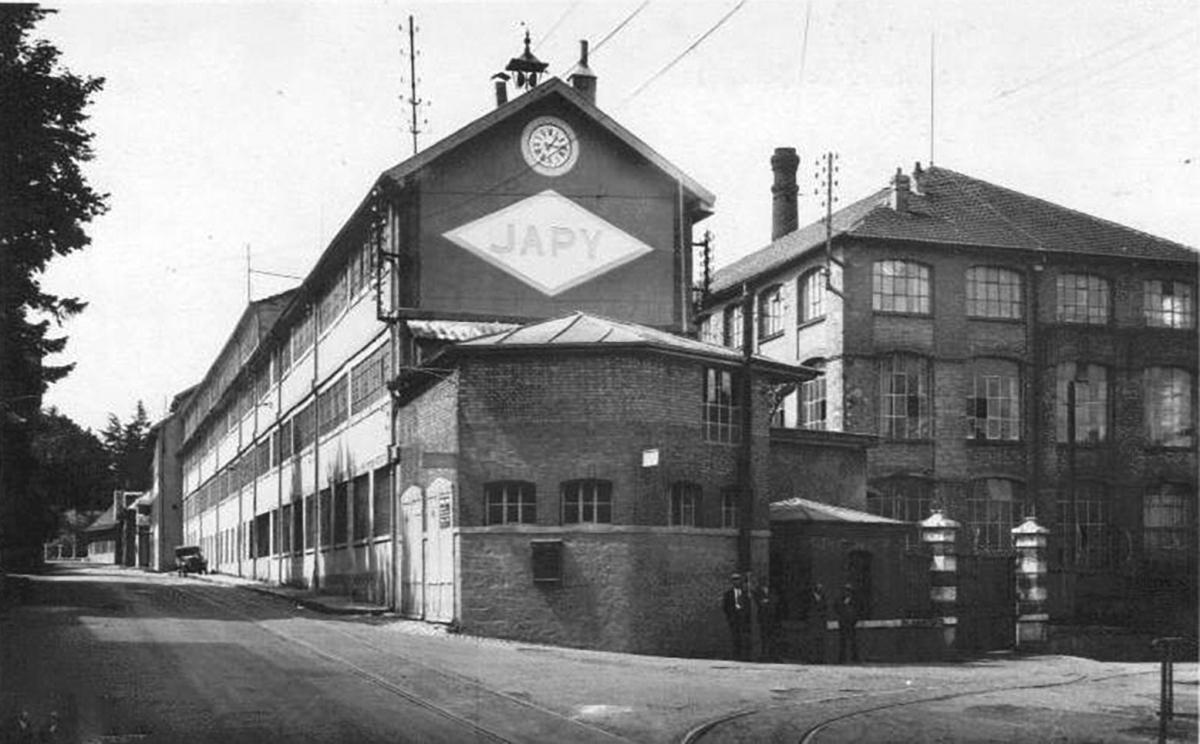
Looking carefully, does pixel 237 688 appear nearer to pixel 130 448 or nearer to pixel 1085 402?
pixel 1085 402

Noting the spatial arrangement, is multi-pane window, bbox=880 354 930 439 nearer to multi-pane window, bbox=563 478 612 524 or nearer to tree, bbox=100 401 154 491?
multi-pane window, bbox=563 478 612 524

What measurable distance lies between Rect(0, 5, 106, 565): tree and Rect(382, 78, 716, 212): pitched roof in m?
7.22

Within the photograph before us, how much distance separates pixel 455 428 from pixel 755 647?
6.97 meters

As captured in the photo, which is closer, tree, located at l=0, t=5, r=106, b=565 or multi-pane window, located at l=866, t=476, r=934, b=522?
tree, located at l=0, t=5, r=106, b=565

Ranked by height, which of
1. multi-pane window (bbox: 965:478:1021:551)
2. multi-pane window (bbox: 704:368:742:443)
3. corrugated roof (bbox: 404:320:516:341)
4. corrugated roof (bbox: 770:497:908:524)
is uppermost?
corrugated roof (bbox: 404:320:516:341)

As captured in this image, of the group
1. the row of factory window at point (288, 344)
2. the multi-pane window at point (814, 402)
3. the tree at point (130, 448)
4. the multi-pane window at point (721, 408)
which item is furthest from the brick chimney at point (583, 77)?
the tree at point (130, 448)

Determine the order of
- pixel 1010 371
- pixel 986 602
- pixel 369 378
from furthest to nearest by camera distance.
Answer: pixel 1010 371 → pixel 369 378 → pixel 986 602

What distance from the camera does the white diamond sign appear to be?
32031mm

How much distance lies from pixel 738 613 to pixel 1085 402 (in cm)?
2072

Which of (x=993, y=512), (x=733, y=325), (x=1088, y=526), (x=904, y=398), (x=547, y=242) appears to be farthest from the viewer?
(x=733, y=325)

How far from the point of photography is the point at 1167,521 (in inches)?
1603

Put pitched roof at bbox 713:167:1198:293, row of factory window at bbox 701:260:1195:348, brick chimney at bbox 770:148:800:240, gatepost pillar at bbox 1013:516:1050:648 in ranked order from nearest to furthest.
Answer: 1. gatepost pillar at bbox 1013:516:1050:648
2. row of factory window at bbox 701:260:1195:348
3. pitched roof at bbox 713:167:1198:293
4. brick chimney at bbox 770:148:800:240

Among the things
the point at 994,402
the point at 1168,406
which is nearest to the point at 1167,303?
the point at 1168,406

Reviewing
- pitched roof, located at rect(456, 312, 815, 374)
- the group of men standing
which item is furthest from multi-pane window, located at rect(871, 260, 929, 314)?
the group of men standing
